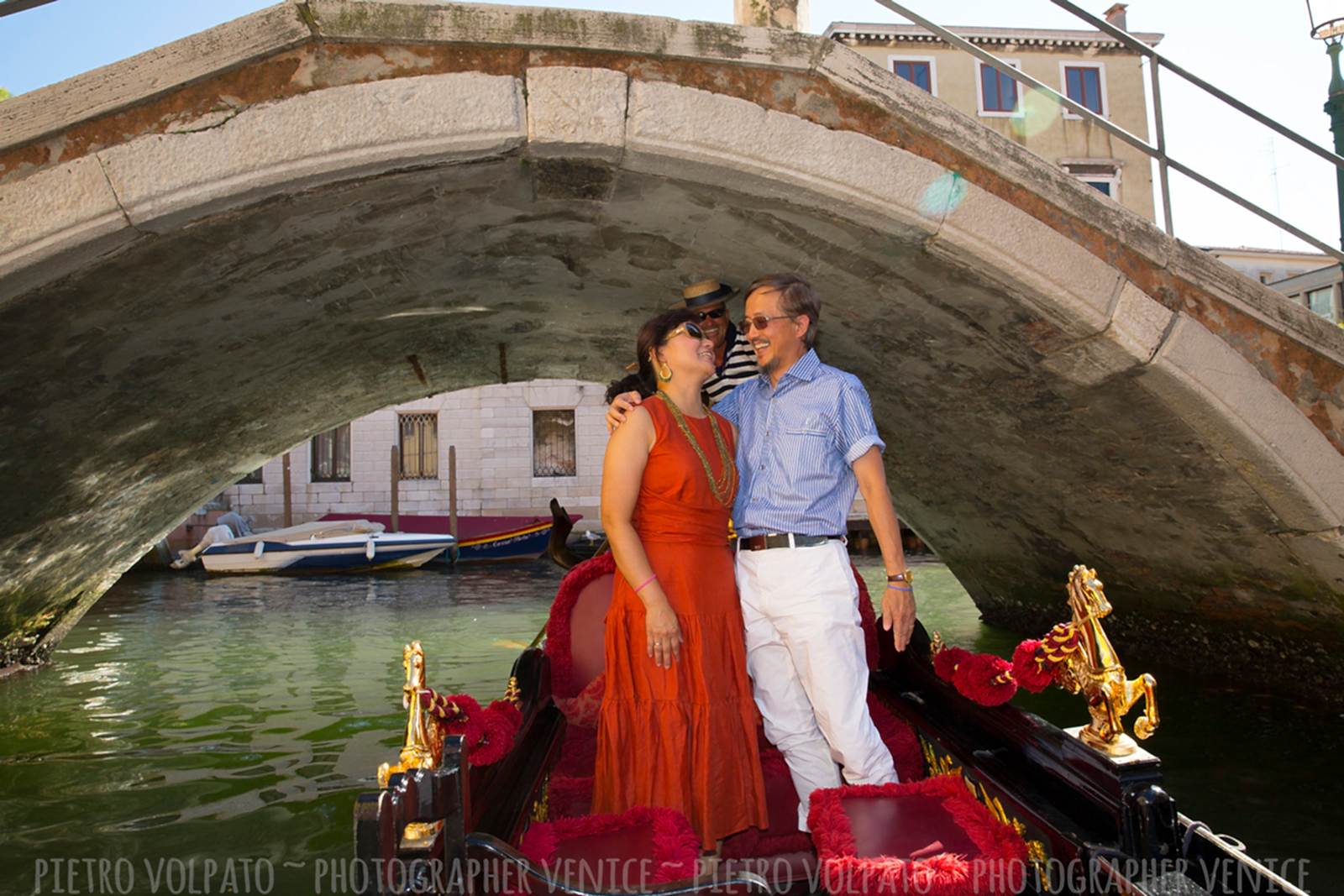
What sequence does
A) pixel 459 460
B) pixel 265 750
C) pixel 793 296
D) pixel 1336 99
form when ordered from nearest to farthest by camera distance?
pixel 793 296 < pixel 265 750 < pixel 1336 99 < pixel 459 460

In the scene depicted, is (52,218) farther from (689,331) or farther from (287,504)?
(287,504)

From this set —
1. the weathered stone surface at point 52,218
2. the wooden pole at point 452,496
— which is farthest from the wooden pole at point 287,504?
the weathered stone surface at point 52,218

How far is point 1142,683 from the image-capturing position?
6.37 ft

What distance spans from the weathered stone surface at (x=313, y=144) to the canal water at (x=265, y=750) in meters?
2.01

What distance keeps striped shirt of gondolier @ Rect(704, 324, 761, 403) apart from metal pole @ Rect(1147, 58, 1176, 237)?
76.9 inches

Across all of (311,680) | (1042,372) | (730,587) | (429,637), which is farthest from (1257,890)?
(429,637)

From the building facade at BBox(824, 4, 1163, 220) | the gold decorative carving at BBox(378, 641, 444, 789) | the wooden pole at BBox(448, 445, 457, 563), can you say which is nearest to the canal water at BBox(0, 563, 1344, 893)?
the gold decorative carving at BBox(378, 641, 444, 789)

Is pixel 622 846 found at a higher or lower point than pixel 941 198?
lower

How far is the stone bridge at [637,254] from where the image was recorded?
9.02 feet

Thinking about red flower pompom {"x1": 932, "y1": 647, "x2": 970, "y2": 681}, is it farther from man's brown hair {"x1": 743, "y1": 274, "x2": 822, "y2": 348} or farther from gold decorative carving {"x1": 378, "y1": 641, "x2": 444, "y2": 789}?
gold decorative carving {"x1": 378, "y1": 641, "x2": 444, "y2": 789}

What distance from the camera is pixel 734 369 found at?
119 inches

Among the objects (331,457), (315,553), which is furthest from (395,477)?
(315,553)

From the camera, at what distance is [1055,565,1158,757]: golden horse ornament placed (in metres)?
1.90

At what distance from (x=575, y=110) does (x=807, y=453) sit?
4.66 ft
